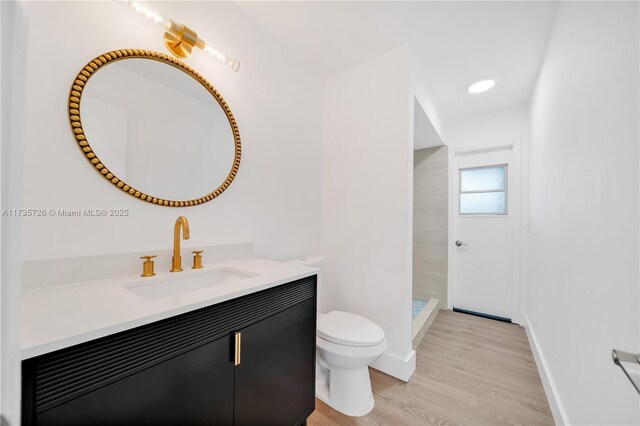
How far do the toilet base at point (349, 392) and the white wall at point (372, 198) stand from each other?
1.35 ft

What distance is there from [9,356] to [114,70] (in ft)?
3.89

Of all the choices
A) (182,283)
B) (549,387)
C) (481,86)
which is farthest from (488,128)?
(182,283)

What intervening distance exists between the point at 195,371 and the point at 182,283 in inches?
18.1

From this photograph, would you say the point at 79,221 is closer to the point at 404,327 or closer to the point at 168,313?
the point at 168,313

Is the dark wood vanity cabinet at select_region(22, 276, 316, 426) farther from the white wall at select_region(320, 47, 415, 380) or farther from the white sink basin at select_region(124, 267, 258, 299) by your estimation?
the white wall at select_region(320, 47, 415, 380)

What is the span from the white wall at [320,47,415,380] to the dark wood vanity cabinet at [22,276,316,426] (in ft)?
2.58

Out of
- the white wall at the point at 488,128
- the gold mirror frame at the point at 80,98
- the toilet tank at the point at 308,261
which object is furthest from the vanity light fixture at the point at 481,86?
the gold mirror frame at the point at 80,98

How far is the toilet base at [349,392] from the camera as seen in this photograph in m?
1.45

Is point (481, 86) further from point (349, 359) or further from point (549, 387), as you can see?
point (349, 359)

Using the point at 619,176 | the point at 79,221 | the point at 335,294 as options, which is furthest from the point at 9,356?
the point at 335,294

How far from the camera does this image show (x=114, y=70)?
41.2 inches

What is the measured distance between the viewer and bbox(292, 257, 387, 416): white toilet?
1.40 metres

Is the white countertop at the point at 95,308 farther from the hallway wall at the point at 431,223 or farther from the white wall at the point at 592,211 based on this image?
the hallway wall at the point at 431,223

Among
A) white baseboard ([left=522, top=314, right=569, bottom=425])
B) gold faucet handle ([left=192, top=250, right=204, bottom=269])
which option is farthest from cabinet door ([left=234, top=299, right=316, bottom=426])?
white baseboard ([left=522, top=314, right=569, bottom=425])
